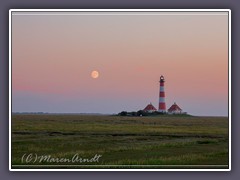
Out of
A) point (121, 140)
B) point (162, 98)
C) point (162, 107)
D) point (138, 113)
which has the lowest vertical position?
point (121, 140)

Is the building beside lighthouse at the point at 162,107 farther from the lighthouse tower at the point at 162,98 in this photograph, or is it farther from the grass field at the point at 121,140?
the grass field at the point at 121,140

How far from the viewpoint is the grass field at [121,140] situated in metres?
10.9

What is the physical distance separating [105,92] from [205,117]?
1.98m

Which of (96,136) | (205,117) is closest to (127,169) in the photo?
(96,136)

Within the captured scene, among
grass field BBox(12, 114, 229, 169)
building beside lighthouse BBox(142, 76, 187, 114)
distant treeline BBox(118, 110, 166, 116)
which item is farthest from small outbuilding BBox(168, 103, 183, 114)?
distant treeline BBox(118, 110, 166, 116)

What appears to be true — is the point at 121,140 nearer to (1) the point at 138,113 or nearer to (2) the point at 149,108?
(1) the point at 138,113

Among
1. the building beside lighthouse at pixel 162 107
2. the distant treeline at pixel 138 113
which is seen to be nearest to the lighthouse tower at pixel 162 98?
the building beside lighthouse at pixel 162 107

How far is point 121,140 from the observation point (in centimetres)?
1139

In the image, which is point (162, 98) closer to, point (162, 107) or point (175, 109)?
point (162, 107)

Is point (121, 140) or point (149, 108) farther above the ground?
point (149, 108)

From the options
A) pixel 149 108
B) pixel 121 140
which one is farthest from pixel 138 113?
pixel 121 140

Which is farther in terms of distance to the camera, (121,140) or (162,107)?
(121,140)

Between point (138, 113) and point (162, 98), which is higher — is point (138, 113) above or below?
below

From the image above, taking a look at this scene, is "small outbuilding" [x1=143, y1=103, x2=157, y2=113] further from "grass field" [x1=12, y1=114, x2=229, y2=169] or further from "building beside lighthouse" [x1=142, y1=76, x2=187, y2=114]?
"grass field" [x1=12, y1=114, x2=229, y2=169]
